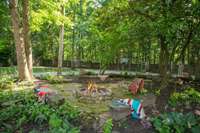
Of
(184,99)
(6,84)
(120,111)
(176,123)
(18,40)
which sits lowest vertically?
(176,123)

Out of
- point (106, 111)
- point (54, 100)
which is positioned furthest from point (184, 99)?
point (54, 100)

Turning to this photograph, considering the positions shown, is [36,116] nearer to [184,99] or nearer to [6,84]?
[184,99]

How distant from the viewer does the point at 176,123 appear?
521 cm

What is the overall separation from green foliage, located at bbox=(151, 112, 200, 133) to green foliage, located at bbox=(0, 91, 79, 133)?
1.70m

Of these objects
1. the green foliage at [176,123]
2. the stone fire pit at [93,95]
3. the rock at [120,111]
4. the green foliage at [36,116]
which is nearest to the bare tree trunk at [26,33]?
the stone fire pit at [93,95]

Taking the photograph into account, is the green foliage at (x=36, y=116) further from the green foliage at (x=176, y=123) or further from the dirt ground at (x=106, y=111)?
the green foliage at (x=176, y=123)

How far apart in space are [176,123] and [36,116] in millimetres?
3044

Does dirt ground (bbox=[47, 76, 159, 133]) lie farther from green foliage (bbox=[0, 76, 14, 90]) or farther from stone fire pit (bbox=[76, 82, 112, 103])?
green foliage (bbox=[0, 76, 14, 90])

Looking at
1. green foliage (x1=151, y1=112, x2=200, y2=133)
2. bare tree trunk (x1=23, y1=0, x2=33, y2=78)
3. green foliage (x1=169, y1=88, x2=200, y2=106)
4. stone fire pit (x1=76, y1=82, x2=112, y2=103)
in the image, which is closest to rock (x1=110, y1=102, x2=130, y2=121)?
green foliage (x1=151, y1=112, x2=200, y2=133)

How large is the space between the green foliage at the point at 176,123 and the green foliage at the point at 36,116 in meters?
1.70

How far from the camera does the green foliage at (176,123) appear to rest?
5.02 m

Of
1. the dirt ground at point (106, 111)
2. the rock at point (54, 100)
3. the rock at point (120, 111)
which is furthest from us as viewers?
the rock at point (54, 100)

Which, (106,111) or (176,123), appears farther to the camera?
(106,111)

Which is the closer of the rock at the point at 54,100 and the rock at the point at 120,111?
the rock at the point at 120,111
